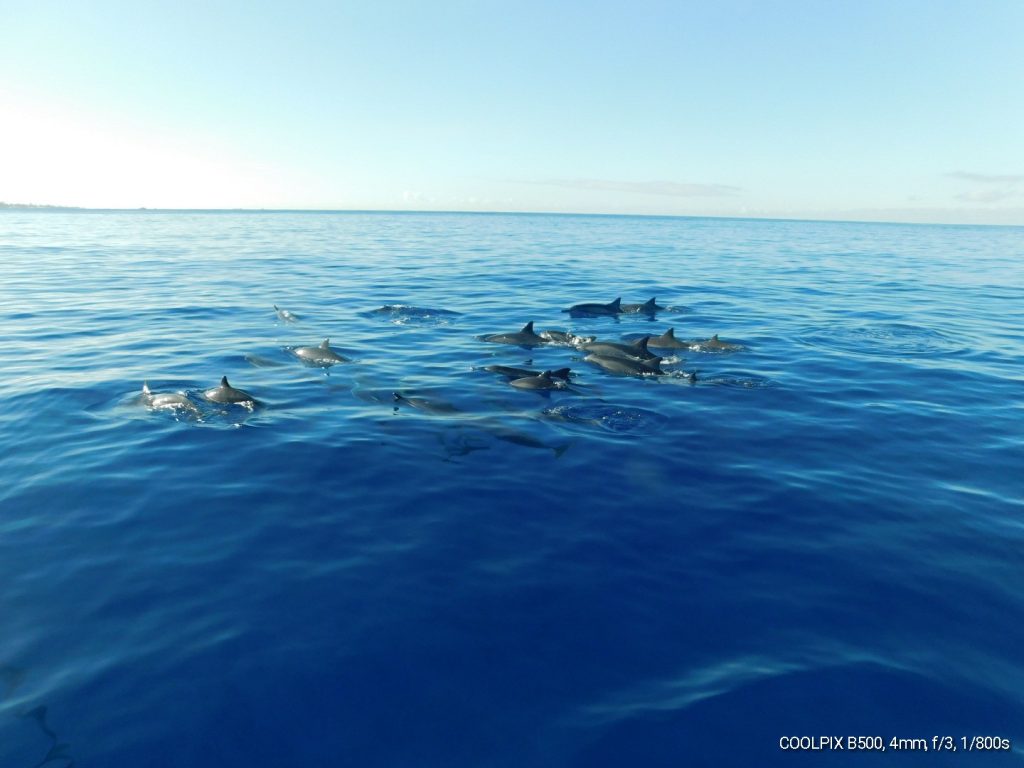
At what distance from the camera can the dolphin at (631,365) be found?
17641 mm

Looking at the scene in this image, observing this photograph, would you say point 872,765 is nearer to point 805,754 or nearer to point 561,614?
point 805,754

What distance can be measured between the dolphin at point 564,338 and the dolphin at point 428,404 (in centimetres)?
772

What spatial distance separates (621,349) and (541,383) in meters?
4.07

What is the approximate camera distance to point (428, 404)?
14.4m

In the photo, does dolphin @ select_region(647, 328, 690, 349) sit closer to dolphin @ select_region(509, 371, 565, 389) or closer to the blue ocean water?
the blue ocean water

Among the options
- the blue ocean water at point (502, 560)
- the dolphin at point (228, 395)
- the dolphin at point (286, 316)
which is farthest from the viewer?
the dolphin at point (286, 316)

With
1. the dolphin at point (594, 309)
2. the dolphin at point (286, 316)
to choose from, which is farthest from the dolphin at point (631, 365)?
the dolphin at point (286, 316)

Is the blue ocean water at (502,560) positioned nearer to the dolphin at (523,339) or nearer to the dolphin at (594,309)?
the dolphin at (523,339)

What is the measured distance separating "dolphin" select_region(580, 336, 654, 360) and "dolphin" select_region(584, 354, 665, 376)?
0.74ft

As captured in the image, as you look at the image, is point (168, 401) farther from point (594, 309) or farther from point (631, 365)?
point (594, 309)

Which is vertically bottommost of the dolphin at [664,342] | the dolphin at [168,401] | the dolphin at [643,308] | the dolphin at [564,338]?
the dolphin at [643,308]

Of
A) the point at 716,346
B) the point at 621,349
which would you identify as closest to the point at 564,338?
the point at 621,349

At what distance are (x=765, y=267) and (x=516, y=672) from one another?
50.9m

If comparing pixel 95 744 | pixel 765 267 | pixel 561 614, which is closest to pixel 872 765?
pixel 561 614
